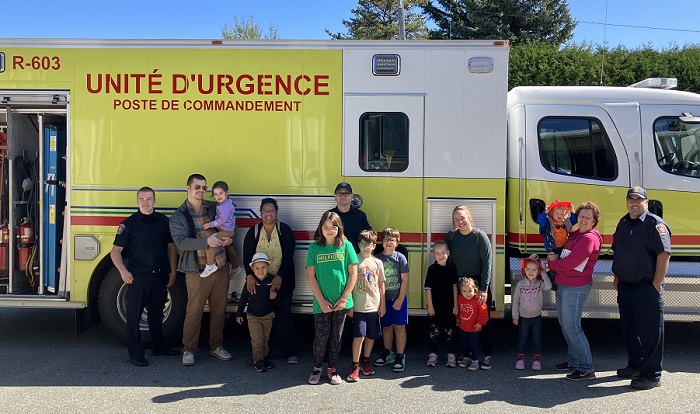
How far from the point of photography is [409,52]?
20.2 feet

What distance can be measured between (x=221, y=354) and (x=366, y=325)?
5.12 feet

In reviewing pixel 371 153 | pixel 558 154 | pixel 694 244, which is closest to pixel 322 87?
pixel 371 153

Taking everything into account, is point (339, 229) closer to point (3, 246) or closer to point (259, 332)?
point (259, 332)

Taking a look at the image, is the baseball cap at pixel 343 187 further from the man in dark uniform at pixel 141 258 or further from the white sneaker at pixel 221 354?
the white sneaker at pixel 221 354

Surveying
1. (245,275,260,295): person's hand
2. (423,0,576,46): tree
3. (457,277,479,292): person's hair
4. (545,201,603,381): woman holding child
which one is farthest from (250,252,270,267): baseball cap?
(423,0,576,46): tree

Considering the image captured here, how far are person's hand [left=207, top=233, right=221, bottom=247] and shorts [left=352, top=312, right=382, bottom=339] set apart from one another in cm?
145

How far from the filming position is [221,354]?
242 inches

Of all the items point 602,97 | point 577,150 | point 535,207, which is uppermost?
point 602,97

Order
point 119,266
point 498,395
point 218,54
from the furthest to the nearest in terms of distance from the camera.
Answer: point 218,54
point 119,266
point 498,395

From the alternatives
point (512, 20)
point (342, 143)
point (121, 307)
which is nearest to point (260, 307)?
point (121, 307)

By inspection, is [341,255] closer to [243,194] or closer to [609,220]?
[243,194]

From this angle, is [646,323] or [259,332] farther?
[259,332]

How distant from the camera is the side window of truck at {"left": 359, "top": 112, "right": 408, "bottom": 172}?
6156 mm

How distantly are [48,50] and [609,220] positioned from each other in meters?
5.92
